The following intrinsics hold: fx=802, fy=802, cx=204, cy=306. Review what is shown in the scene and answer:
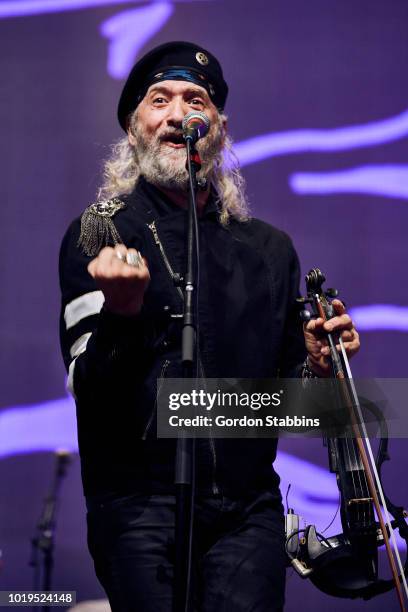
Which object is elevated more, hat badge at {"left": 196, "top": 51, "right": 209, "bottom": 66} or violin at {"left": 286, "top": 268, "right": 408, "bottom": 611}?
hat badge at {"left": 196, "top": 51, "right": 209, "bottom": 66}

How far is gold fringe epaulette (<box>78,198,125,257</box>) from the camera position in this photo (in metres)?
2.28

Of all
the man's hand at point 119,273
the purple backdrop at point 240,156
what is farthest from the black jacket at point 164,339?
the purple backdrop at point 240,156

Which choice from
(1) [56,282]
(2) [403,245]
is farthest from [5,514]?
(2) [403,245]

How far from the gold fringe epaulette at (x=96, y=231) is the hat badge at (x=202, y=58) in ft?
2.36

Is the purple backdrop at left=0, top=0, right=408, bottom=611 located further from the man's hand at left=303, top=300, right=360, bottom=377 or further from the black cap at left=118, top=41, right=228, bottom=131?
the man's hand at left=303, top=300, right=360, bottom=377

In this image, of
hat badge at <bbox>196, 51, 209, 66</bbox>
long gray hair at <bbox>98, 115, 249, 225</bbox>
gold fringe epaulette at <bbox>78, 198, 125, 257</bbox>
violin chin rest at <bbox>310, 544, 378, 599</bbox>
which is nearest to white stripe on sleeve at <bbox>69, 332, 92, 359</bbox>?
gold fringe epaulette at <bbox>78, 198, 125, 257</bbox>

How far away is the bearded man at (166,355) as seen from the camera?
6.31 feet

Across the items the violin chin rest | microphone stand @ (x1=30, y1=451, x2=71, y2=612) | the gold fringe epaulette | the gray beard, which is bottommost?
the violin chin rest

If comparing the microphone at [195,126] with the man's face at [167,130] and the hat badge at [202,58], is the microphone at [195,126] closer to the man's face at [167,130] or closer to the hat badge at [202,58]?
the man's face at [167,130]

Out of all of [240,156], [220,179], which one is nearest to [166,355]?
[220,179]

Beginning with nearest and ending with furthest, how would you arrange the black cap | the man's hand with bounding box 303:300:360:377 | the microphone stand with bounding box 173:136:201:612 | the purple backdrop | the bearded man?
the microphone stand with bounding box 173:136:201:612
the bearded man
the man's hand with bounding box 303:300:360:377
the black cap
the purple backdrop

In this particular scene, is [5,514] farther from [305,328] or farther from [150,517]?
[305,328]

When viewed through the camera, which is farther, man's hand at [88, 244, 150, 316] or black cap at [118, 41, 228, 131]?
black cap at [118, 41, 228, 131]

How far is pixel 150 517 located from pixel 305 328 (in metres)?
0.63
